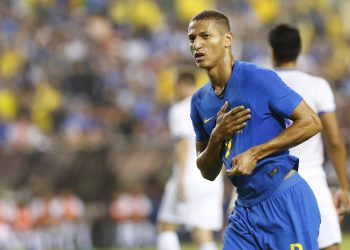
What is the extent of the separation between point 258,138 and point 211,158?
422mm

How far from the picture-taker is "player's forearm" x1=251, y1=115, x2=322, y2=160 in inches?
234

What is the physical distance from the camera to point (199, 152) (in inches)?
263

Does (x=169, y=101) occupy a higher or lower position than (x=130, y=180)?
higher

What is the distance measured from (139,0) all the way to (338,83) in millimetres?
5470

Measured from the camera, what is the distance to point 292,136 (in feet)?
19.5

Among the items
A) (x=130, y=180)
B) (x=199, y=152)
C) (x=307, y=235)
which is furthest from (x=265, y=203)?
(x=130, y=180)

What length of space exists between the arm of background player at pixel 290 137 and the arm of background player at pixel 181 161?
4634mm

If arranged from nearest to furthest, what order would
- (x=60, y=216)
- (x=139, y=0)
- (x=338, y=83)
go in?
1. (x=60, y=216)
2. (x=338, y=83)
3. (x=139, y=0)

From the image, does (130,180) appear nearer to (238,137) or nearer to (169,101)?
(169,101)

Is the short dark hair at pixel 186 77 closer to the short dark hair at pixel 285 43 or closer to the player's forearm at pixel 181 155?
the player's forearm at pixel 181 155

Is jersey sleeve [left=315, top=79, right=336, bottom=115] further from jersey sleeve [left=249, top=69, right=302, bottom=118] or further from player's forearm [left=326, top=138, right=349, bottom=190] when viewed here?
jersey sleeve [left=249, top=69, right=302, bottom=118]

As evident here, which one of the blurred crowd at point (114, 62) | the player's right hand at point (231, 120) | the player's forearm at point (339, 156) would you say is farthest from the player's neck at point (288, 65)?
the blurred crowd at point (114, 62)

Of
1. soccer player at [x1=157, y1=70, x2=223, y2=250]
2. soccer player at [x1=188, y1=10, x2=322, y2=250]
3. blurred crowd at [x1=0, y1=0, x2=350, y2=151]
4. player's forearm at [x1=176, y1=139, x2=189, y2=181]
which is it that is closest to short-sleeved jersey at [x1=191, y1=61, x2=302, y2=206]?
soccer player at [x1=188, y1=10, x2=322, y2=250]

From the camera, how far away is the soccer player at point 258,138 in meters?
5.98
